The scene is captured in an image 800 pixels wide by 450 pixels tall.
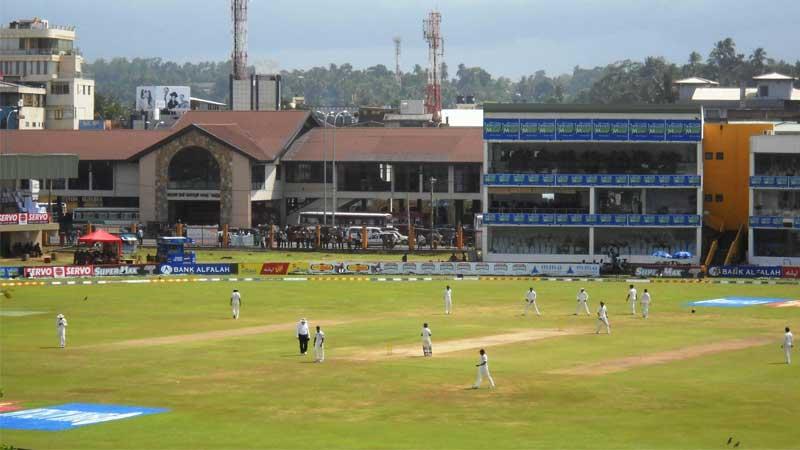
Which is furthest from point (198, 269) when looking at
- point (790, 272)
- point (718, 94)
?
point (718, 94)

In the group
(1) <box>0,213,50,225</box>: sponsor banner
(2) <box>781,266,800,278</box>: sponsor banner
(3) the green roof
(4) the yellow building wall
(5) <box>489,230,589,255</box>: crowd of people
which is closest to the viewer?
(2) <box>781,266,800,278</box>: sponsor banner

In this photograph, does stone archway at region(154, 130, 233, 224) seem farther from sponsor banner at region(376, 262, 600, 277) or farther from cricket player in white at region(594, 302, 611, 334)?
cricket player in white at region(594, 302, 611, 334)

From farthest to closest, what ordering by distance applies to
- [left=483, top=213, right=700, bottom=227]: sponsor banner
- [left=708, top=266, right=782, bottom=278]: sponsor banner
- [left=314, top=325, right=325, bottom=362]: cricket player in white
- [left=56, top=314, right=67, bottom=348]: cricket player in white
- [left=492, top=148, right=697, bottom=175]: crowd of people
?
[left=492, top=148, right=697, bottom=175]: crowd of people < [left=483, top=213, right=700, bottom=227]: sponsor banner < [left=708, top=266, right=782, bottom=278]: sponsor banner < [left=56, top=314, right=67, bottom=348]: cricket player in white < [left=314, top=325, right=325, bottom=362]: cricket player in white

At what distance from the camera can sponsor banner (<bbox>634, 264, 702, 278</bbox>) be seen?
86.4 meters

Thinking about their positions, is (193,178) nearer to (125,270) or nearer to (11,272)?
(125,270)

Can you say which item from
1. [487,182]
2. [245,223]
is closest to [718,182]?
[487,182]

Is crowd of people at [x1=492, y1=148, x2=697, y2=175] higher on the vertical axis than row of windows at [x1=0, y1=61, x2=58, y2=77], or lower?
lower

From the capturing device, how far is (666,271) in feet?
285

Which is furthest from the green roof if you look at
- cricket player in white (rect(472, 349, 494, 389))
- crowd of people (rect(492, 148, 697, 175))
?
cricket player in white (rect(472, 349, 494, 389))

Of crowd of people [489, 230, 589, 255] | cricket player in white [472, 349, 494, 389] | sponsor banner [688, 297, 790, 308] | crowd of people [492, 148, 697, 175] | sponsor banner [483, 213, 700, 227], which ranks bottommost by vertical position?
cricket player in white [472, 349, 494, 389]

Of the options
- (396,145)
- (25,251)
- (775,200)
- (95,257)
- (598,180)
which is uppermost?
(396,145)

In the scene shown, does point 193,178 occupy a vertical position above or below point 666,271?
above

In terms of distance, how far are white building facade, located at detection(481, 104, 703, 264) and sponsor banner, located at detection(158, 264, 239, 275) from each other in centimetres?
1869

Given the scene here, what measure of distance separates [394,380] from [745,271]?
47063 mm
